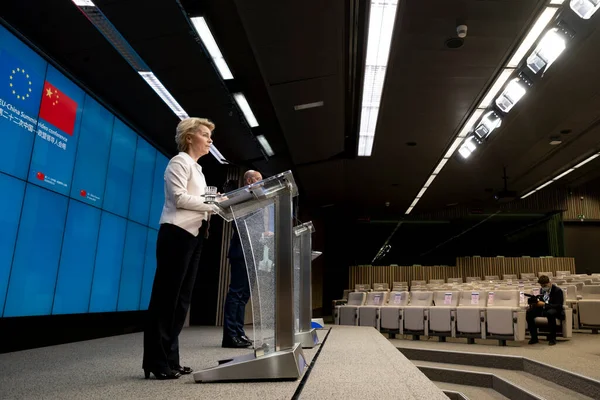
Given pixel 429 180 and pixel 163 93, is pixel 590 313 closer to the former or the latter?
pixel 429 180

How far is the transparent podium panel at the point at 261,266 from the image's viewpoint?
204 centimetres

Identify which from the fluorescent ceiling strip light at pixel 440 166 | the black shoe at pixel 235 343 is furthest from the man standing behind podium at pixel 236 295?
the fluorescent ceiling strip light at pixel 440 166

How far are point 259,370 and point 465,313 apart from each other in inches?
209

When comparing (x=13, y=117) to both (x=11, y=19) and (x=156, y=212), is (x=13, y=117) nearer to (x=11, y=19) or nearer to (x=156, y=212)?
(x=11, y=19)

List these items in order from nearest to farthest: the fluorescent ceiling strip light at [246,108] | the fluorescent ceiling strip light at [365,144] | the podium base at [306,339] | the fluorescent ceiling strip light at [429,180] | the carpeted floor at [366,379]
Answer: the carpeted floor at [366,379] → the podium base at [306,339] → the fluorescent ceiling strip light at [246,108] → the fluorescent ceiling strip light at [365,144] → the fluorescent ceiling strip light at [429,180]

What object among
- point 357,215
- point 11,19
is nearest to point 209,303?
point 11,19

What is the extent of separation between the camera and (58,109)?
483cm

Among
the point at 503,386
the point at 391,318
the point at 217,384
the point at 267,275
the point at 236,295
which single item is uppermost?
the point at 267,275

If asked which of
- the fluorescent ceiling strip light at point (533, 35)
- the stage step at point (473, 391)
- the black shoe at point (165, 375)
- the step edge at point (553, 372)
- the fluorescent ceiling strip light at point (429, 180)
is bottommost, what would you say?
the stage step at point (473, 391)

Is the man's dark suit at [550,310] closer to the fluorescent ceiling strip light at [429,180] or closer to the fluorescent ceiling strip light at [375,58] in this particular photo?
the fluorescent ceiling strip light at [375,58]

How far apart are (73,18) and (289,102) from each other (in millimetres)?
3067

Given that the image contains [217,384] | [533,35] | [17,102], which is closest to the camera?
[217,384]

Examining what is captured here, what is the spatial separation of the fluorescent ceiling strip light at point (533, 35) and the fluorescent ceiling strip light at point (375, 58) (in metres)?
1.63

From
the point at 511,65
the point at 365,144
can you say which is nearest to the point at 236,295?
the point at 511,65
